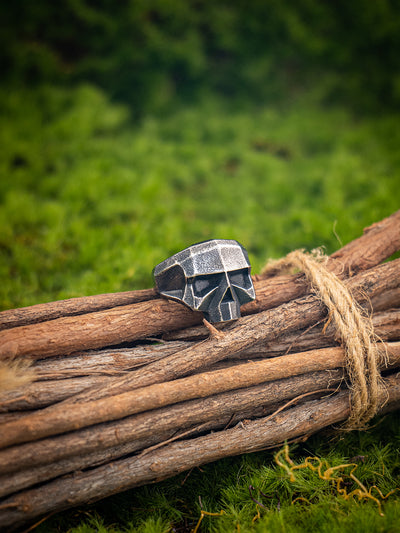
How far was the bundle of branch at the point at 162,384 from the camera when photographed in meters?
2.13

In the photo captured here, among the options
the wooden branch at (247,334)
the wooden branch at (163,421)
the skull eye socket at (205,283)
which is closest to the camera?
the wooden branch at (163,421)

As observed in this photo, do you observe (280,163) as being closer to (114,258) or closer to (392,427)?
(114,258)

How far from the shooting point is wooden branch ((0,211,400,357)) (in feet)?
7.89

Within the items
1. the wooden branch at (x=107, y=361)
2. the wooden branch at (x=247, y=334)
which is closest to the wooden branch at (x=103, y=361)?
the wooden branch at (x=107, y=361)

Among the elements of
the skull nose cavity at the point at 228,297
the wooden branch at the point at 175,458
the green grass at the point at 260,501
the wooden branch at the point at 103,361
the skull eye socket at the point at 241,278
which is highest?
the skull eye socket at the point at 241,278

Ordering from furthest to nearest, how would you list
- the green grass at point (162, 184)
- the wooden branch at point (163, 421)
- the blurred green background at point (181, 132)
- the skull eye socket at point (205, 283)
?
the blurred green background at point (181, 132) < the green grass at point (162, 184) < the skull eye socket at point (205, 283) < the wooden branch at point (163, 421)

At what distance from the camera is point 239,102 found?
7246mm

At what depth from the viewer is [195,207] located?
5461 millimetres

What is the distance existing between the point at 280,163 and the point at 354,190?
1199mm

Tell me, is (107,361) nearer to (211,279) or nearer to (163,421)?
(163,421)

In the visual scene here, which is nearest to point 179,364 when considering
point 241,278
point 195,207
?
point 241,278

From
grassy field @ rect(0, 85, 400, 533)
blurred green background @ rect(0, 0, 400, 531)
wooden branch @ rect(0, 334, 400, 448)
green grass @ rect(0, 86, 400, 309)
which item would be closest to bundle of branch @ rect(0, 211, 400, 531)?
wooden branch @ rect(0, 334, 400, 448)

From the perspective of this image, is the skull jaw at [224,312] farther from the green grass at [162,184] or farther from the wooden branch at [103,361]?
the green grass at [162,184]

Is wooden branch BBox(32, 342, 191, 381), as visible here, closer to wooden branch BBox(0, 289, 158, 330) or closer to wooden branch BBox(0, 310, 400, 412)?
wooden branch BBox(0, 310, 400, 412)
